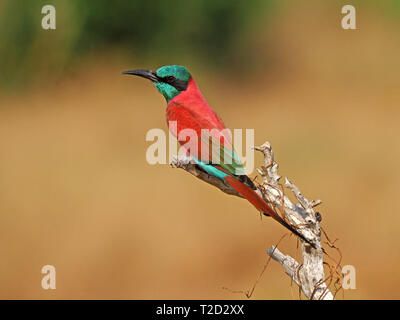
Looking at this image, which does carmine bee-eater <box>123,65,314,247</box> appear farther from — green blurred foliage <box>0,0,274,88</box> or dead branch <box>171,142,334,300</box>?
green blurred foliage <box>0,0,274,88</box>

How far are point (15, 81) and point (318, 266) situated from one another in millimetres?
3613

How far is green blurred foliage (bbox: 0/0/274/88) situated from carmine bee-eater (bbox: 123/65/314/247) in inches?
93.5

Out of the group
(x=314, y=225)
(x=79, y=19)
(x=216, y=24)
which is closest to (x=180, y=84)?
(x=314, y=225)

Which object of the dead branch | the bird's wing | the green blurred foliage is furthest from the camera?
the green blurred foliage

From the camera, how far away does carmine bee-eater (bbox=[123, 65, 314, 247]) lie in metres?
1.10

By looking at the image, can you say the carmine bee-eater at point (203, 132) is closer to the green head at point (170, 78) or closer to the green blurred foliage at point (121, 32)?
the green head at point (170, 78)

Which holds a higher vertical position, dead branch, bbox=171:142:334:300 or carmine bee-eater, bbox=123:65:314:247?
carmine bee-eater, bbox=123:65:314:247

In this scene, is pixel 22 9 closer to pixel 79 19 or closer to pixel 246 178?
pixel 79 19

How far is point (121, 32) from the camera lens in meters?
4.08

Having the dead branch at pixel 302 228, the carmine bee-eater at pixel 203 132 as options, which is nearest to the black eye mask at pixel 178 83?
the carmine bee-eater at pixel 203 132

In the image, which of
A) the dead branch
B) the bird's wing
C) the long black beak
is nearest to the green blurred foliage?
the long black beak

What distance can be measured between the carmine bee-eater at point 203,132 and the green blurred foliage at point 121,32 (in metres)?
2.37

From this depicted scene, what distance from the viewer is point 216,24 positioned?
13.6ft

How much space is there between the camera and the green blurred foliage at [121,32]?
3723 mm
